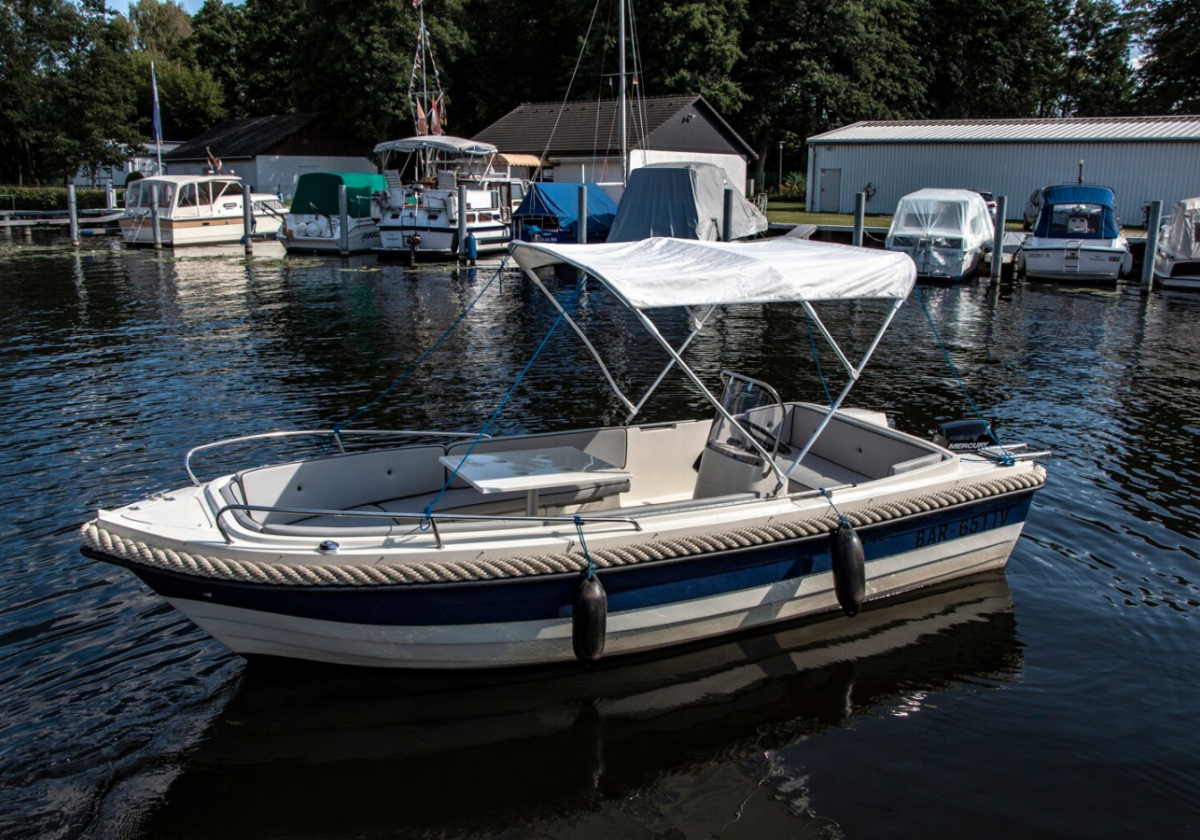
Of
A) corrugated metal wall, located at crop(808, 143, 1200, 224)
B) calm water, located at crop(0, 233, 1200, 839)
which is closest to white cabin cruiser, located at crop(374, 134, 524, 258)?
corrugated metal wall, located at crop(808, 143, 1200, 224)

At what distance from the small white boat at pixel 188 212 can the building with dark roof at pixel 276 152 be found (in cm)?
1160

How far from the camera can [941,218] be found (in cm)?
2756

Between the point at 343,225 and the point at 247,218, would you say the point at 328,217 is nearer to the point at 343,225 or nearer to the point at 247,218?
the point at 343,225

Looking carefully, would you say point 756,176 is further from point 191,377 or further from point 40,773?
point 40,773

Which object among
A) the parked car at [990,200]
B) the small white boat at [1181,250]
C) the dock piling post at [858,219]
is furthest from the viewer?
the parked car at [990,200]

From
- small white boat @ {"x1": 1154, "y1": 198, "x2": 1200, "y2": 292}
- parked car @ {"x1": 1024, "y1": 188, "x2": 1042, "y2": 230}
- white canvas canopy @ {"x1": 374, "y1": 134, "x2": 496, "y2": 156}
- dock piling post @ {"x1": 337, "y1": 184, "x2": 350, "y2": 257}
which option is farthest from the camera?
parked car @ {"x1": 1024, "y1": 188, "x2": 1042, "y2": 230}

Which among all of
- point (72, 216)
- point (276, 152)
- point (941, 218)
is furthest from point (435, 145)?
point (276, 152)

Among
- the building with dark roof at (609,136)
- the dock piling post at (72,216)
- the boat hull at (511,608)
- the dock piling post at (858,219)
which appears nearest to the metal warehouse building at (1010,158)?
the building with dark roof at (609,136)

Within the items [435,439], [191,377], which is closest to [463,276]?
[191,377]

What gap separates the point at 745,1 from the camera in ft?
146

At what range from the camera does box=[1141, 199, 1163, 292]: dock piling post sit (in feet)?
80.7

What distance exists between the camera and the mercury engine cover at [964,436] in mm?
8133

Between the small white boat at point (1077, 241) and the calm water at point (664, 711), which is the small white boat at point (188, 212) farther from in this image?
the small white boat at point (1077, 241)

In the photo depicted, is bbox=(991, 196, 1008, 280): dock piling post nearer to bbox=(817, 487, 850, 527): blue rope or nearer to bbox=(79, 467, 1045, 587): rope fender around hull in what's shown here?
bbox=(817, 487, 850, 527): blue rope
